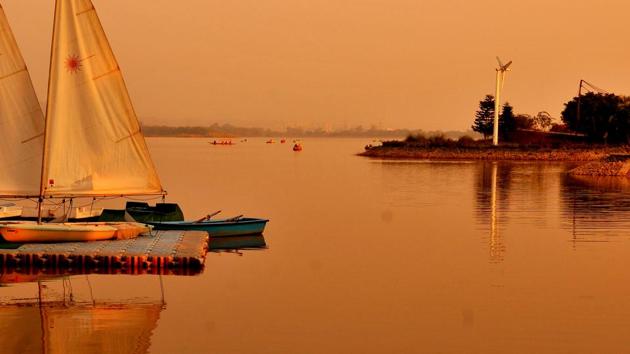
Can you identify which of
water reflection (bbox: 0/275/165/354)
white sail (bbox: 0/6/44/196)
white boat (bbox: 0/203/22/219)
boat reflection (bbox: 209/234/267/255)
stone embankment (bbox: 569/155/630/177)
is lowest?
stone embankment (bbox: 569/155/630/177)

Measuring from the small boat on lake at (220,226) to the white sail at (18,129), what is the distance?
342 inches

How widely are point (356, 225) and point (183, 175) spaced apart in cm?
7014

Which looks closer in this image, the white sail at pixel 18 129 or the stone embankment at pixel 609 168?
the white sail at pixel 18 129

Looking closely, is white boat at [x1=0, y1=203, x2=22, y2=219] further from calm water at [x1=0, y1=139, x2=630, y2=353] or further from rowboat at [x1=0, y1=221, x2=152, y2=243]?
calm water at [x1=0, y1=139, x2=630, y2=353]

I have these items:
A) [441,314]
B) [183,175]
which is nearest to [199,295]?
[441,314]

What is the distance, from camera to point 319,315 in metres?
30.8

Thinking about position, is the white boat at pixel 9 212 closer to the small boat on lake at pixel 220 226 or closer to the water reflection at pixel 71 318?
the small boat on lake at pixel 220 226

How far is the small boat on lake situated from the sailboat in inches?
220

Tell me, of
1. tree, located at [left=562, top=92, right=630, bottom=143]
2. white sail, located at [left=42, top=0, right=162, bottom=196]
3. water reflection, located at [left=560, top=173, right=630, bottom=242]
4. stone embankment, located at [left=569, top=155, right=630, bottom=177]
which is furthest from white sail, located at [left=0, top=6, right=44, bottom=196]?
tree, located at [left=562, top=92, right=630, bottom=143]

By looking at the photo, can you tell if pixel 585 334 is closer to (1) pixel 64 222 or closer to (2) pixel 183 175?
(1) pixel 64 222

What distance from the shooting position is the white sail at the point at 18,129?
130 feet

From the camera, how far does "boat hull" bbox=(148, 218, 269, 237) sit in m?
47.8

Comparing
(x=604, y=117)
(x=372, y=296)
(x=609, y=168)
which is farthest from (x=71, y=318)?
(x=604, y=117)

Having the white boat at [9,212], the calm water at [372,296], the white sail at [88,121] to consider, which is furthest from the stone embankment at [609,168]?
the white sail at [88,121]
